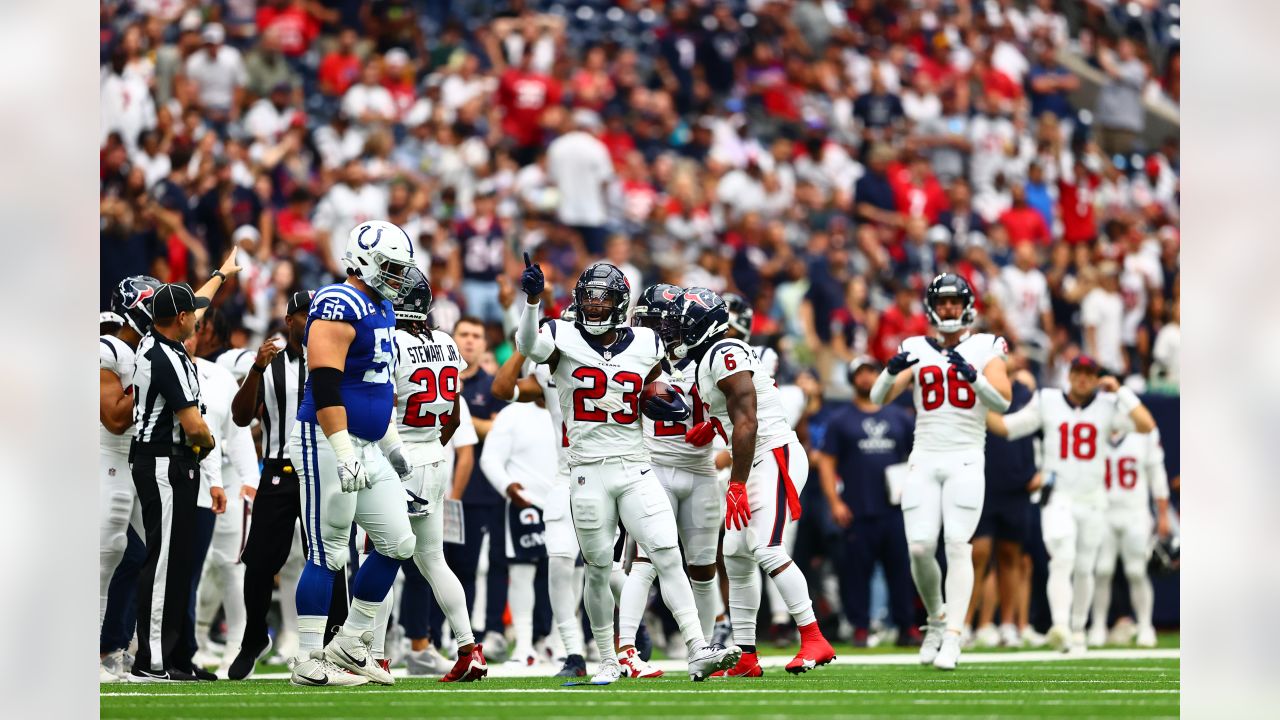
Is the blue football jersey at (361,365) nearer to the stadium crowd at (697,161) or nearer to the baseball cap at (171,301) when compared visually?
the baseball cap at (171,301)

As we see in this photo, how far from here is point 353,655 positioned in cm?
921

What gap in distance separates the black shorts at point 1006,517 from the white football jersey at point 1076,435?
15.1 inches

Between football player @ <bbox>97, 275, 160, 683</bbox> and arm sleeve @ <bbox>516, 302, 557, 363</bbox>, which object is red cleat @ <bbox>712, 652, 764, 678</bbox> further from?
football player @ <bbox>97, 275, 160, 683</bbox>

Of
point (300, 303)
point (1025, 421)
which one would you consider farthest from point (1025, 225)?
point (300, 303)

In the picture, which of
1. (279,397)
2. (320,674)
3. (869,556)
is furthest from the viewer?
(869,556)

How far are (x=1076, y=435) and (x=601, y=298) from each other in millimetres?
5950

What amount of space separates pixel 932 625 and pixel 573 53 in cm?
1339

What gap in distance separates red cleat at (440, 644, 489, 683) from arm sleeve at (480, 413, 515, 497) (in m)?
2.32

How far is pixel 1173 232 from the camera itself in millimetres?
21406

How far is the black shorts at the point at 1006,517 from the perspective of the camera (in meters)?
14.3

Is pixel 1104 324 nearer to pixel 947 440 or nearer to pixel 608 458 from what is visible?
pixel 947 440

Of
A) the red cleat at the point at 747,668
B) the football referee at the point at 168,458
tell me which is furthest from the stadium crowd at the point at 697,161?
the football referee at the point at 168,458

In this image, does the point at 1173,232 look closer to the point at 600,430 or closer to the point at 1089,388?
the point at 1089,388
